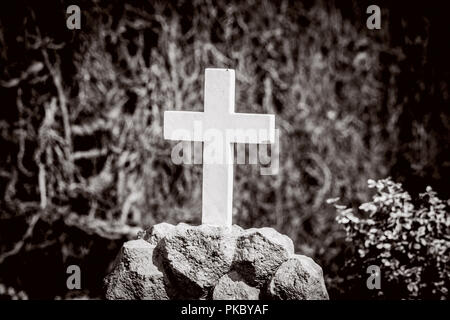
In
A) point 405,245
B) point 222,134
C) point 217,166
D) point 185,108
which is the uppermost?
point 185,108

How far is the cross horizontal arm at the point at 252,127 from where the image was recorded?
389 cm

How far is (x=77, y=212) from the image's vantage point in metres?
5.68

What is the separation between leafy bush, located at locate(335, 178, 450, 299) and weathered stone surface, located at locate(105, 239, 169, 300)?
122 cm

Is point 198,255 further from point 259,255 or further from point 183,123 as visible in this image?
point 183,123

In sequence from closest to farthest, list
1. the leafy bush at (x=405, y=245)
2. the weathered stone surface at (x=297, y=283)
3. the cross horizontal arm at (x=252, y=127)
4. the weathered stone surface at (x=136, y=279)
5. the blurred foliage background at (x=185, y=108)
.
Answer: the weathered stone surface at (x=297, y=283), the weathered stone surface at (x=136, y=279), the cross horizontal arm at (x=252, y=127), the leafy bush at (x=405, y=245), the blurred foliage background at (x=185, y=108)

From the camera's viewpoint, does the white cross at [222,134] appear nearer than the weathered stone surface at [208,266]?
No

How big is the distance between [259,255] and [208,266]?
270 millimetres

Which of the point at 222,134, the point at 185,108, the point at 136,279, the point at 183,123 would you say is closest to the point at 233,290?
the point at 136,279

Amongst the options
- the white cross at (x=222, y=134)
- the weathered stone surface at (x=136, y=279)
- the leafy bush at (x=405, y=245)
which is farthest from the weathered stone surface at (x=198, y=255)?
the leafy bush at (x=405, y=245)

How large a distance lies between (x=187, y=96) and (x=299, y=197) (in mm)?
1409

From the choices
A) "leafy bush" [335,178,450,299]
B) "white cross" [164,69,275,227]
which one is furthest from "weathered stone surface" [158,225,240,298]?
"leafy bush" [335,178,450,299]

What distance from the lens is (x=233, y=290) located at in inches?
143

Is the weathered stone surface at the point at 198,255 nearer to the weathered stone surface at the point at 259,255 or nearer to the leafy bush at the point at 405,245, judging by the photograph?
the weathered stone surface at the point at 259,255

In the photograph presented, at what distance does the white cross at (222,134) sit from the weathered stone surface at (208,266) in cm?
23
